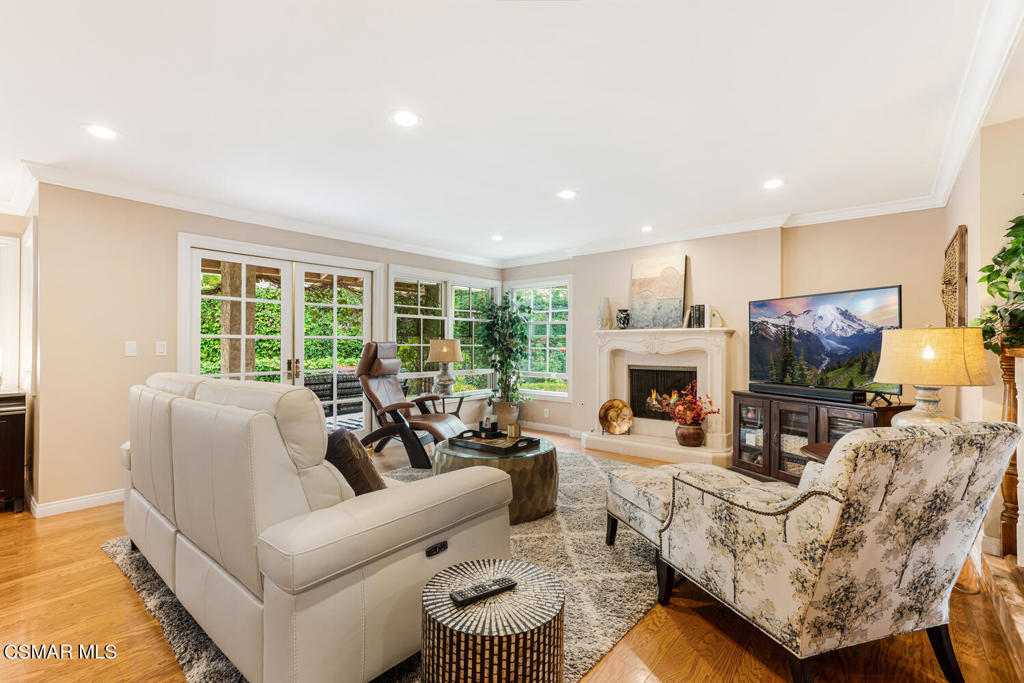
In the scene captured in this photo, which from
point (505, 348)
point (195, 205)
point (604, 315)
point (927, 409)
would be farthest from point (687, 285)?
point (195, 205)

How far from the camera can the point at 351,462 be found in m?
1.74

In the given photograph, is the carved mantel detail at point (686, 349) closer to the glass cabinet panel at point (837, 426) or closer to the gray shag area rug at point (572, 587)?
the glass cabinet panel at point (837, 426)

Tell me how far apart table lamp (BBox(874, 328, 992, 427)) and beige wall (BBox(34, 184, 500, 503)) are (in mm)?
4859

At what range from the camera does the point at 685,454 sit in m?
4.53

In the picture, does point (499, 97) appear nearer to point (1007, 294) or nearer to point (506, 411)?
point (1007, 294)

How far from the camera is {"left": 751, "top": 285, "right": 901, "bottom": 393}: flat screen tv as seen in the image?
3561 millimetres

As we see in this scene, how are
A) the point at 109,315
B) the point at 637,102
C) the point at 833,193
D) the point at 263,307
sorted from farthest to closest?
1. the point at 263,307
2. the point at 833,193
3. the point at 109,315
4. the point at 637,102

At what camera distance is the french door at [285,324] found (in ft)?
13.1

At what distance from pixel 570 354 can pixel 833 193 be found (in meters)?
3.20

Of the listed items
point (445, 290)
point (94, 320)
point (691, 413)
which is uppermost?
point (445, 290)

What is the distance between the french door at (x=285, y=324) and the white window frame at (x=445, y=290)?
10.9 inches

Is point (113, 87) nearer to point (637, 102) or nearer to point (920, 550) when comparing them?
point (637, 102)

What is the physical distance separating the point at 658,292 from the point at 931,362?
2.96 m

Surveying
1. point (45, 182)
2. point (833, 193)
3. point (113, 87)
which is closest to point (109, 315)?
point (45, 182)
